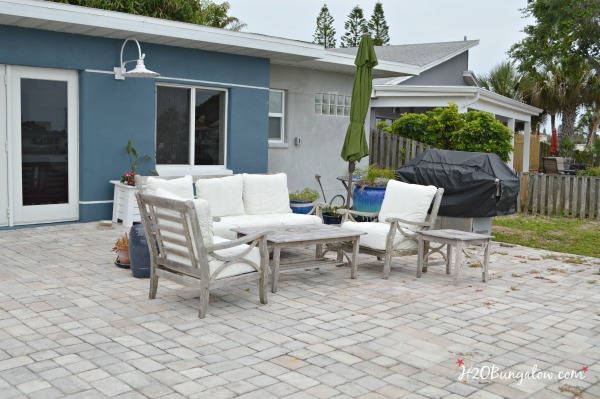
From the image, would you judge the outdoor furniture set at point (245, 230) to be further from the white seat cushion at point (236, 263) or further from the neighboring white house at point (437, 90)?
the neighboring white house at point (437, 90)

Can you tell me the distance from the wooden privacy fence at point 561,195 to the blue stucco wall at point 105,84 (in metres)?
7.16

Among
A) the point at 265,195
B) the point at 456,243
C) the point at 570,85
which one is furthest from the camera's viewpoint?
the point at 570,85

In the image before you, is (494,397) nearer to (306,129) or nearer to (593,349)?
(593,349)

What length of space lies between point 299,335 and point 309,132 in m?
9.34

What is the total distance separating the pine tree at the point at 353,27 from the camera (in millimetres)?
42188

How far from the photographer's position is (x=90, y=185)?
413 inches

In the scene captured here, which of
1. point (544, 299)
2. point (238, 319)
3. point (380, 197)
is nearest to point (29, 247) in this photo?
point (238, 319)

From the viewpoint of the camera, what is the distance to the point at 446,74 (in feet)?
75.6

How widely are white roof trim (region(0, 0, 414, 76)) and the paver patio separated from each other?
346 cm

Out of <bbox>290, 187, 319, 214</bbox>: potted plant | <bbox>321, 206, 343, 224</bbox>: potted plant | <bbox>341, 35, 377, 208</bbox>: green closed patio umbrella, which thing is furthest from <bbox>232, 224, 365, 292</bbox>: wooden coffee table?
<bbox>321, 206, 343, 224</bbox>: potted plant

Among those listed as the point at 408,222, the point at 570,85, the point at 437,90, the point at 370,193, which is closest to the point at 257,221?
the point at 408,222

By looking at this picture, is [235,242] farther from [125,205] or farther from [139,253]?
[125,205]

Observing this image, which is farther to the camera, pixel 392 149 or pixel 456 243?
pixel 392 149

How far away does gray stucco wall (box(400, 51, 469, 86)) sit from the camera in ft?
71.3
